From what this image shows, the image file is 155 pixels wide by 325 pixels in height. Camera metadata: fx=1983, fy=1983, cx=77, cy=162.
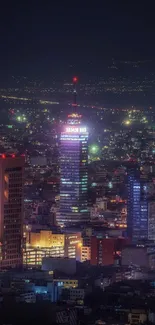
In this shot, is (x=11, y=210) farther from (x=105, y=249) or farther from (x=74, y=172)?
(x=74, y=172)

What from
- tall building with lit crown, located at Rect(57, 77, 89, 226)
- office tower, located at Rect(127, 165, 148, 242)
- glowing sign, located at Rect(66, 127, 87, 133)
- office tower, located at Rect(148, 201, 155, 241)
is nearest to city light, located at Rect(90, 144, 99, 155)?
tall building with lit crown, located at Rect(57, 77, 89, 226)

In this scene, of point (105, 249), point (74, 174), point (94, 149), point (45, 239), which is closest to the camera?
point (105, 249)

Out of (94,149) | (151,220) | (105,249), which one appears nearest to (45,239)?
(105,249)

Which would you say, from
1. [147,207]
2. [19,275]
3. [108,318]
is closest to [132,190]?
[147,207]

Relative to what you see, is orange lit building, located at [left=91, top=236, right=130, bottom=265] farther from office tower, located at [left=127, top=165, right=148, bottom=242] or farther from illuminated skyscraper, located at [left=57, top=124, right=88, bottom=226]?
illuminated skyscraper, located at [left=57, top=124, right=88, bottom=226]

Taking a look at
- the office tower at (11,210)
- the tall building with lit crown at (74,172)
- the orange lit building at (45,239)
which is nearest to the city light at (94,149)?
the tall building with lit crown at (74,172)

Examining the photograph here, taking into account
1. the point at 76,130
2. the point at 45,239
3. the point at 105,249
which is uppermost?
the point at 76,130

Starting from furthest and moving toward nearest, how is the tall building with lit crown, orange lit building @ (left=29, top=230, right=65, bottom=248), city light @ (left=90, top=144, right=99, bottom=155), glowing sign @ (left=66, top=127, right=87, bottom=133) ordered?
city light @ (left=90, top=144, right=99, bottom=155)
glowing sign @ (left=66, top=127, right=87, bottom=133)
the tall building with lit crown
orange lit building @ (left=29, top=230, right=65, bottom=248)
